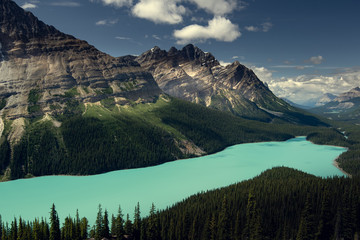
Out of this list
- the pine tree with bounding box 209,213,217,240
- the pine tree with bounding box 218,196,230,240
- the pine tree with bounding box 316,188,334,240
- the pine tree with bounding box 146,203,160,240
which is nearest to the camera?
the pine tree with bounding box 146,203,160,240

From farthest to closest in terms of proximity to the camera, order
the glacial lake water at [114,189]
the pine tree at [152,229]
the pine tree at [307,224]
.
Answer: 1. the glacial lake water at [114,189]
2. the pine tree at [307,224]
3. the pine tree at [152,229]

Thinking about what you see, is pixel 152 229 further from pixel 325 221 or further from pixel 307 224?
pixel 325 221

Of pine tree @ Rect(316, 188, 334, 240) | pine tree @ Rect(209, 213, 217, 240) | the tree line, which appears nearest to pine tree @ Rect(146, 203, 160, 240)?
the tree line

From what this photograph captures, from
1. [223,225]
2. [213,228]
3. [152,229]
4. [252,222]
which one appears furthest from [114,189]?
[252,222]

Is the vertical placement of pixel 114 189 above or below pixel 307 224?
above

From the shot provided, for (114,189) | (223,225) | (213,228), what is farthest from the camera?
(114,189)

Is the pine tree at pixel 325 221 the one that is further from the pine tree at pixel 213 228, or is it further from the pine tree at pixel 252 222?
the pine tree at pixel 213 228

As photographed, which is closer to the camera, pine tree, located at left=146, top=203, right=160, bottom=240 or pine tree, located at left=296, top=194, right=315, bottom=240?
pine tree, located at left=146, top=203, right=160, bottom=240

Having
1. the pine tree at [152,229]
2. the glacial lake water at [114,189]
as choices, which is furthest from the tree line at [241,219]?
the glacial lake water at [114,189]

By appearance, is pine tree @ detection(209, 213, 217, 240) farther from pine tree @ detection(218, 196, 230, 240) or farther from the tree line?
pine tree @ detection(218, 196, 230, 240)

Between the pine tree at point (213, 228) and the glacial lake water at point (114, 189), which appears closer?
the pine tree at point (213, 228)

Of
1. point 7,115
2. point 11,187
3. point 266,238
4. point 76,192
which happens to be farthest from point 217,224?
point 7,115

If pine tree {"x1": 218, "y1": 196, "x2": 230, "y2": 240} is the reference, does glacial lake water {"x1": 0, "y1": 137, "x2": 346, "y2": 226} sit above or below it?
above
